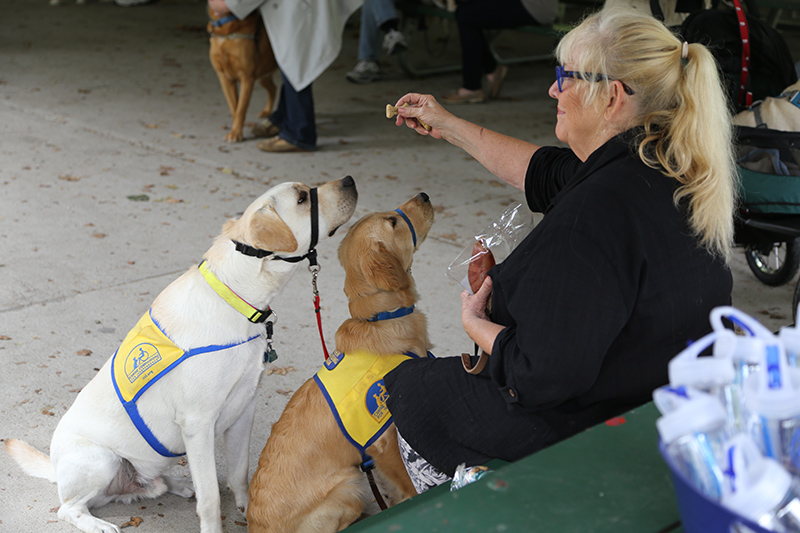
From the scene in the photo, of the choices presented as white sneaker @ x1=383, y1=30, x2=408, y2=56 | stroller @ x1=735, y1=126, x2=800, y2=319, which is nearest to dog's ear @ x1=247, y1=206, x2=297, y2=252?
stroller @ x1=735, y1=126, x2=800, y2=319

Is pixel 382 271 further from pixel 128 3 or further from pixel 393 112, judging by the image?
pixel 128 3

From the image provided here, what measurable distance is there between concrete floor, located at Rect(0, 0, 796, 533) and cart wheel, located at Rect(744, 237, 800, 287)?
0.25 feet

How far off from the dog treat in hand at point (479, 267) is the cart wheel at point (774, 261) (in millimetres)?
2449

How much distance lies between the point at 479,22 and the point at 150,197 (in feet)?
14.5

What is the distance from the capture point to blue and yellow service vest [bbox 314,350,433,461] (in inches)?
90.5

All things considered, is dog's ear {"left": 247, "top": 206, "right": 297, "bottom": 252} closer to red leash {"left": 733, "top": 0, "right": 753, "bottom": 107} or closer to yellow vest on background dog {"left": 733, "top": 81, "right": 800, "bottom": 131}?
yellow vest on background dog {"left": 733, "top": 81, "right": 800, "bottom": 131}

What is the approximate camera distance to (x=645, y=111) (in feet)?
6.10

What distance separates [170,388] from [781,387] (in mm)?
1961

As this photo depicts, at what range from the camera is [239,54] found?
668 centimetres

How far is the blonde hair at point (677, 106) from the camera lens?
1.73 metres

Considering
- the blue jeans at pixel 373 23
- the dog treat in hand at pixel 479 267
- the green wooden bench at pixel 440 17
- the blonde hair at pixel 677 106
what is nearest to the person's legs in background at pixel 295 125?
the blue jeans at pixel 373 23

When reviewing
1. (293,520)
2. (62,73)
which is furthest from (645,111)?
(62,73)

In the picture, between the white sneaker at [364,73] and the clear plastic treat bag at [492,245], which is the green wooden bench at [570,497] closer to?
the clear plastic treat bag at [492,245]

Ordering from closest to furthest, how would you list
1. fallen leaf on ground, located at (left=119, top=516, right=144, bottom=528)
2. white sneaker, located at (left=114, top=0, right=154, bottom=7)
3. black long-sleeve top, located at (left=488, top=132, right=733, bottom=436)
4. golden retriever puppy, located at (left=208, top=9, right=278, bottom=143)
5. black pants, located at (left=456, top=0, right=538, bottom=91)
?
black long-sleeve top, located at (left=488, top=132, right=733, bottom=436), fallen leaf on ground, located at (left=119, top=516, right=144, bottom=528), golden retriever puppy, located at (left=208, top=9, right=278, bottom=143), black pants, located at (left=456, top=0, right=538, bottom=91), white sneaker, located at (left=114, top=0, right=154, bottom=7)
